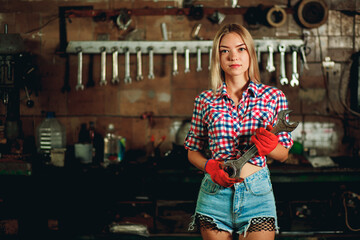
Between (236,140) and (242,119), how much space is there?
0.10 meters

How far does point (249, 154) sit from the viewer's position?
1.52 metres

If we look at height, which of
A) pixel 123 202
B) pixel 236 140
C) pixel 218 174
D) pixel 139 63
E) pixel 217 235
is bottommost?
pixel 123 202

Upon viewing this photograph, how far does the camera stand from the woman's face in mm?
1632

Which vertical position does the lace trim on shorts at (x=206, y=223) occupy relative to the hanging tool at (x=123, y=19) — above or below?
below

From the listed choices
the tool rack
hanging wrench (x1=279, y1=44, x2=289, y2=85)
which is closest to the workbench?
hanging wrench (x1=279, y1=44, x2=289, y2=85)

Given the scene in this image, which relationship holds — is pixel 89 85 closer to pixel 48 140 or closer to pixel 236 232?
pixel 48 140

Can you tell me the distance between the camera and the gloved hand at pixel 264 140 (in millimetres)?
1448

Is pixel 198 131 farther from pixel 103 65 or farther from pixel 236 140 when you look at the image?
pixel 103 65

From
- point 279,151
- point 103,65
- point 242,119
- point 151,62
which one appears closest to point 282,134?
point 279,151

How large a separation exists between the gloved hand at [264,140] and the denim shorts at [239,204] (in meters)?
0.15

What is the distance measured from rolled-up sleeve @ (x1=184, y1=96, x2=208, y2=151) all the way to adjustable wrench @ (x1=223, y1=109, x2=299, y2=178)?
262mm

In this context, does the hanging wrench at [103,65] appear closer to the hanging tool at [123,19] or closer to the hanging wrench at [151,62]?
the hanging tool at [123,19]

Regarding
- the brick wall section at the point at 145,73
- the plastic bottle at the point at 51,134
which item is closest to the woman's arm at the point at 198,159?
the brick wall section at the point at 145,73

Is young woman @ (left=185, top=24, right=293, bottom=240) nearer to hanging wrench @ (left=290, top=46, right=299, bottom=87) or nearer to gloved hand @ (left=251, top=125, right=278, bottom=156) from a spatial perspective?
gloved hand @ (left=251, top=125, right=278, bottom=156)
